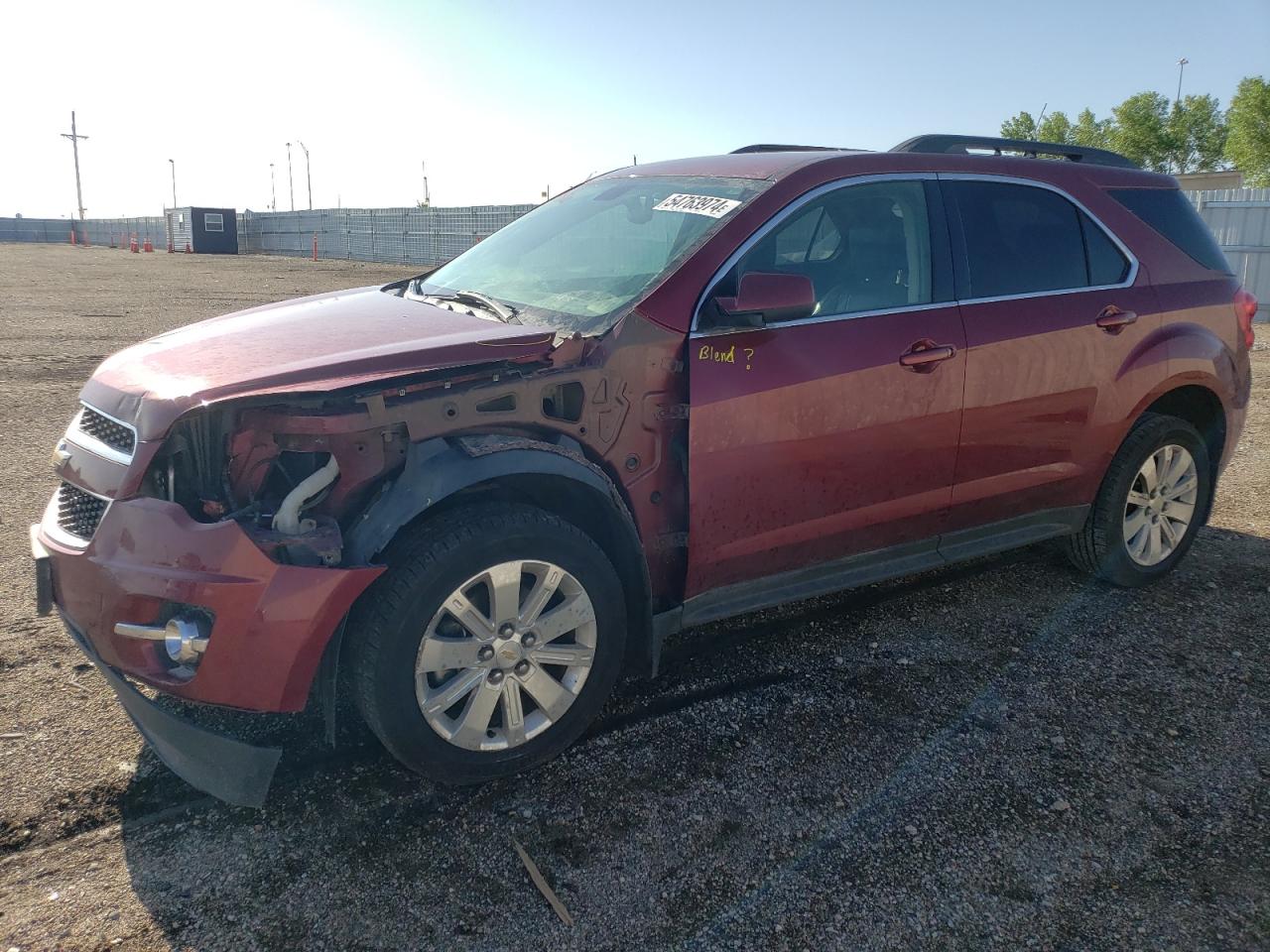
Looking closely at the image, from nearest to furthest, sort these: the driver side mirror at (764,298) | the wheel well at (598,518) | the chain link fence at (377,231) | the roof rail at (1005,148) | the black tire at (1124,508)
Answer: the wheel well at (598,518), the driver side mirror at (764,298), the roof rail at (1005,148), the black tire at (1124,508), the chain link fence at (377,231)

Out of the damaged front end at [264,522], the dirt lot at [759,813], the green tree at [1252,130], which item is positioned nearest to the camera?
the dirt lot at [759,813]

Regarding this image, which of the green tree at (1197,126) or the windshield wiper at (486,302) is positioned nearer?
the windshield wiper at (486,302)

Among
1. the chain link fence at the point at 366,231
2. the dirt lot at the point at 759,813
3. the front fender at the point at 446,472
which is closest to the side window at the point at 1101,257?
the dirt lot at the point at 759,813

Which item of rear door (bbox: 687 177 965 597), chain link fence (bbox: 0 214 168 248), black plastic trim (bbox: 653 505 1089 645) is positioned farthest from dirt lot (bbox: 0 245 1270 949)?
chain link fence (bbox: 0 214 168 248)

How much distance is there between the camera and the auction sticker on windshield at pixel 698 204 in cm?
339

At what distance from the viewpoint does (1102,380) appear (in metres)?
4.13

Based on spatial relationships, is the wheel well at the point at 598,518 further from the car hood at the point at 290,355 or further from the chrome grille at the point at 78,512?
the chrome grille at the point at 78,512

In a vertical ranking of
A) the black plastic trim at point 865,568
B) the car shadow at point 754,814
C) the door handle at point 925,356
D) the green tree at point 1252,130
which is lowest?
the car shadow at point 754,814

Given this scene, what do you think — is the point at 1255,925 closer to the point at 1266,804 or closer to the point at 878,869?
the point at 1266,804

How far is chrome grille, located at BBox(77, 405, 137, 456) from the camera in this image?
2707mm

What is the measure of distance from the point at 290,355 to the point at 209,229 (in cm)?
5442

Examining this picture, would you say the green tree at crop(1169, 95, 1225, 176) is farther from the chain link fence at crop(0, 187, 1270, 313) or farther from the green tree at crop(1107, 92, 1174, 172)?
the chain link fence at crop(0, 187, 1270, 313)

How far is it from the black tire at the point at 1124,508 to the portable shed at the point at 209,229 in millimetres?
54099

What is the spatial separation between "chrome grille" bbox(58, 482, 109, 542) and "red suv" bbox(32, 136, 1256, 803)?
0.01 m
